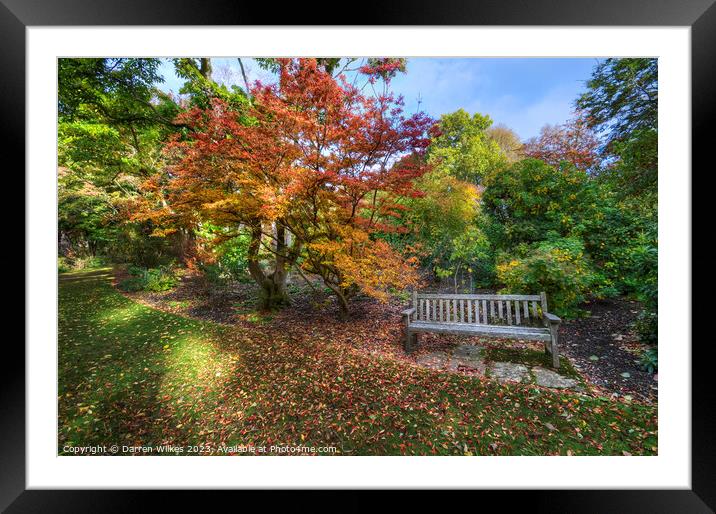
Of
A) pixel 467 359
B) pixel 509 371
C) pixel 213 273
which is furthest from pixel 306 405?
pixel 213 273

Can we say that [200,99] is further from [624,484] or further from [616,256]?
[616,256]

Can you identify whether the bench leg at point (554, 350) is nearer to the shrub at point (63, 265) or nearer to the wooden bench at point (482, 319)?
the wooden bench at point (482, 319)

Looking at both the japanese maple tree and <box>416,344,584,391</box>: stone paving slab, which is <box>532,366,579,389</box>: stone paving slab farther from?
the japanese maple tree

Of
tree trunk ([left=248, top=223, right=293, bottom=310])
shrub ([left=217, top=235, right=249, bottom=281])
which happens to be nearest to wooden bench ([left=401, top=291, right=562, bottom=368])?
tree trunk ([left=248, top=223, right=293, bottom=310])

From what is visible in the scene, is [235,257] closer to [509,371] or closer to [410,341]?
[410,341]

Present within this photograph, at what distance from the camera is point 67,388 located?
1858 mm

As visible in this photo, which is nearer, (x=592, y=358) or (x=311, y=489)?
(x=311, y=489)

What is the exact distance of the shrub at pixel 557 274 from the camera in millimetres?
2758

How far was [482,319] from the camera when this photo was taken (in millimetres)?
2535

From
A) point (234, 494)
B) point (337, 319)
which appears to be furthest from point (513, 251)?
point (234, 494)

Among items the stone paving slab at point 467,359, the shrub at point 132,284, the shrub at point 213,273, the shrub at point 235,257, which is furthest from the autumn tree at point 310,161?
the shrub at point 132,284

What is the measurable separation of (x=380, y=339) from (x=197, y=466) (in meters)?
2.04

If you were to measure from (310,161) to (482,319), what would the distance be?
8.99ft

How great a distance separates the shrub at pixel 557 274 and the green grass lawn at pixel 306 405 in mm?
1481
